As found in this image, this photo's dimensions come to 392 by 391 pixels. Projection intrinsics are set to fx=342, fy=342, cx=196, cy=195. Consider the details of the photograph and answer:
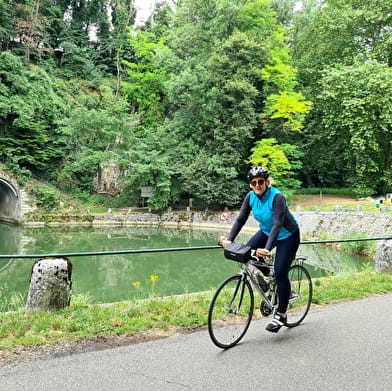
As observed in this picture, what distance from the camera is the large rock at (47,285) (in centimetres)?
378

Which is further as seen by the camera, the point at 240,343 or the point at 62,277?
the point at 62,277

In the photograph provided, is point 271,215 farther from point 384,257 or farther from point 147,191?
point 147,191

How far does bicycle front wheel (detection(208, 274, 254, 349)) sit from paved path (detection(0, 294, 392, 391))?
0.36ft

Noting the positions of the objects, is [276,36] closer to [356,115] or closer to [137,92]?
[356,115]

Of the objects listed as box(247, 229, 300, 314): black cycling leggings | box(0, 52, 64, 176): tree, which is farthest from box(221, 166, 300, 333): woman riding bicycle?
box(0, 52, 64, 176): tree

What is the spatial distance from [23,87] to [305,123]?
21.6 m

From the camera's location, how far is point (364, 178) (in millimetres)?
23000

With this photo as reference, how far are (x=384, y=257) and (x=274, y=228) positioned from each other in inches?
178

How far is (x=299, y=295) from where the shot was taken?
154 inches

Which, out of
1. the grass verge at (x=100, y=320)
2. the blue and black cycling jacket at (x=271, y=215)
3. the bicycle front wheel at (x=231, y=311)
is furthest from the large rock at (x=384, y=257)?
the bicycle front wheel at (x=231, y=311)

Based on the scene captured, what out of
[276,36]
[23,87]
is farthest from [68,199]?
[276,36]

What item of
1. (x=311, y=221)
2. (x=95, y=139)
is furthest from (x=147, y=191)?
(x=311, y=221)

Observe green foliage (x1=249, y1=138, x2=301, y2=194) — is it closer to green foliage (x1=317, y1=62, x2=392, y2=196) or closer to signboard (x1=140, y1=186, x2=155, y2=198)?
green foliage (x1=317, y1=62, x2=392, y2=196)

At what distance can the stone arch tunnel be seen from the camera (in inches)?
882
